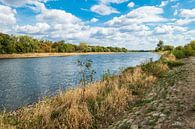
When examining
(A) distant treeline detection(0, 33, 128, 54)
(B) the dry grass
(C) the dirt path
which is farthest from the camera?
(A) distant treeline detection(0, 33, 128, 54)

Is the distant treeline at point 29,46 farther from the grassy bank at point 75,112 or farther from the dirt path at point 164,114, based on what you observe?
the dirt path at point 164,114

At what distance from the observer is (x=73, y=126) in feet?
29.3

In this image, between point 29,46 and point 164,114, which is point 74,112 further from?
point 29,46

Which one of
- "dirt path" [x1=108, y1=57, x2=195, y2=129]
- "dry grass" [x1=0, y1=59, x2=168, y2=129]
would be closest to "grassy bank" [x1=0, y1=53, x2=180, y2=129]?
"dry grass" [x1=0, y1=59, x2=168, y2=129]

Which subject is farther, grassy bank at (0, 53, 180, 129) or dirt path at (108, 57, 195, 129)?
grassy bank at (0, 53, 180, 129)

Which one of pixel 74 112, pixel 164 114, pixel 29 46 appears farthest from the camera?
pixel 29 46

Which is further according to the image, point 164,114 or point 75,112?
point 75,112

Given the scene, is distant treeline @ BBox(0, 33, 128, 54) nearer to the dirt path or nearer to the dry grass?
the dry grass

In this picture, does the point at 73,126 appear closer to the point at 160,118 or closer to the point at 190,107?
the point at 160,118

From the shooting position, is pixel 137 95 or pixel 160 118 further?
pixel 137 95

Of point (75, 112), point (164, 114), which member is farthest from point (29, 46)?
point (164, 114)

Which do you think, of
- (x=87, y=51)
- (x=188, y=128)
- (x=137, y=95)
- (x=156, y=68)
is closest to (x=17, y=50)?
Answer: (x=87, y=51)

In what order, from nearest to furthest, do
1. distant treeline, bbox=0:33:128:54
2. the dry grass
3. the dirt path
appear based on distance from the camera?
1. the dirt path
2. the dry grass
3. distant treeline, bbox=0:33:128:54

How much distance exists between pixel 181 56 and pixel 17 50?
73054 millimetres
